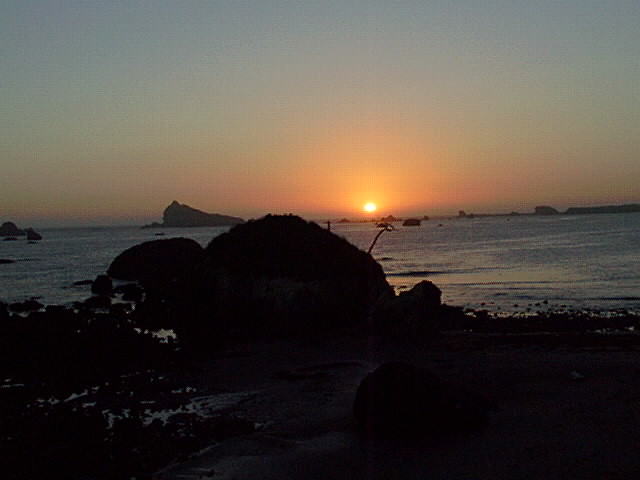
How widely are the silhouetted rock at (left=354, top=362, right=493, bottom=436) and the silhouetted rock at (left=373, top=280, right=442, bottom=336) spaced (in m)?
11.2

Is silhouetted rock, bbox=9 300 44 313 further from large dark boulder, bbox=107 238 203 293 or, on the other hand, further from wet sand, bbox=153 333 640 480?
wet sand, bbox=153 333 640 480

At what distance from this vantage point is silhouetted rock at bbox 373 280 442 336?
25875 mm

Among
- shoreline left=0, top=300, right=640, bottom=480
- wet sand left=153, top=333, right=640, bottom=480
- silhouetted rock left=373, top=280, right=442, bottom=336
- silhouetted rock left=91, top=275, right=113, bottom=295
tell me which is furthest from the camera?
silhouetted rock left=91, top=275, right=113, bottom=295

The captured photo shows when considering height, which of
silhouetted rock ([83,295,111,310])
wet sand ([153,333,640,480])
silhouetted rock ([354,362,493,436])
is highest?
silhouetted rock ([354,362,493,436])

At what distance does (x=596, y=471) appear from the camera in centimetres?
1159

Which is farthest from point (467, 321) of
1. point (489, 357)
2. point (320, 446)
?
point (320, 446)

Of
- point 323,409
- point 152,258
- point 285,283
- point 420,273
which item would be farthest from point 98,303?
point 420,273

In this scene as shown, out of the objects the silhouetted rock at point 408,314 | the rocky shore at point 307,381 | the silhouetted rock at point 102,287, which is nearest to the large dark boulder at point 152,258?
the silhouetted rock at point 102,287

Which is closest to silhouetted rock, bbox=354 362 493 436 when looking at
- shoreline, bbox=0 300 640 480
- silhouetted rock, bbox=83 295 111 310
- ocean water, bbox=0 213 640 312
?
shoreline, bbox=0 300 640 480

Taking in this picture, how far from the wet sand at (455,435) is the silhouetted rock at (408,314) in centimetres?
127

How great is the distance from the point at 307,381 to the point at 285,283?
34.0 feet

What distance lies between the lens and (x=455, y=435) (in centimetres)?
1378

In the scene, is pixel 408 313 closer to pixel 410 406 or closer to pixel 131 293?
pixel 410 406

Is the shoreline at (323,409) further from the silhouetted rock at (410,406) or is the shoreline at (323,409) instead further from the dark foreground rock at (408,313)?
the dark foreground rock at (408,313)
